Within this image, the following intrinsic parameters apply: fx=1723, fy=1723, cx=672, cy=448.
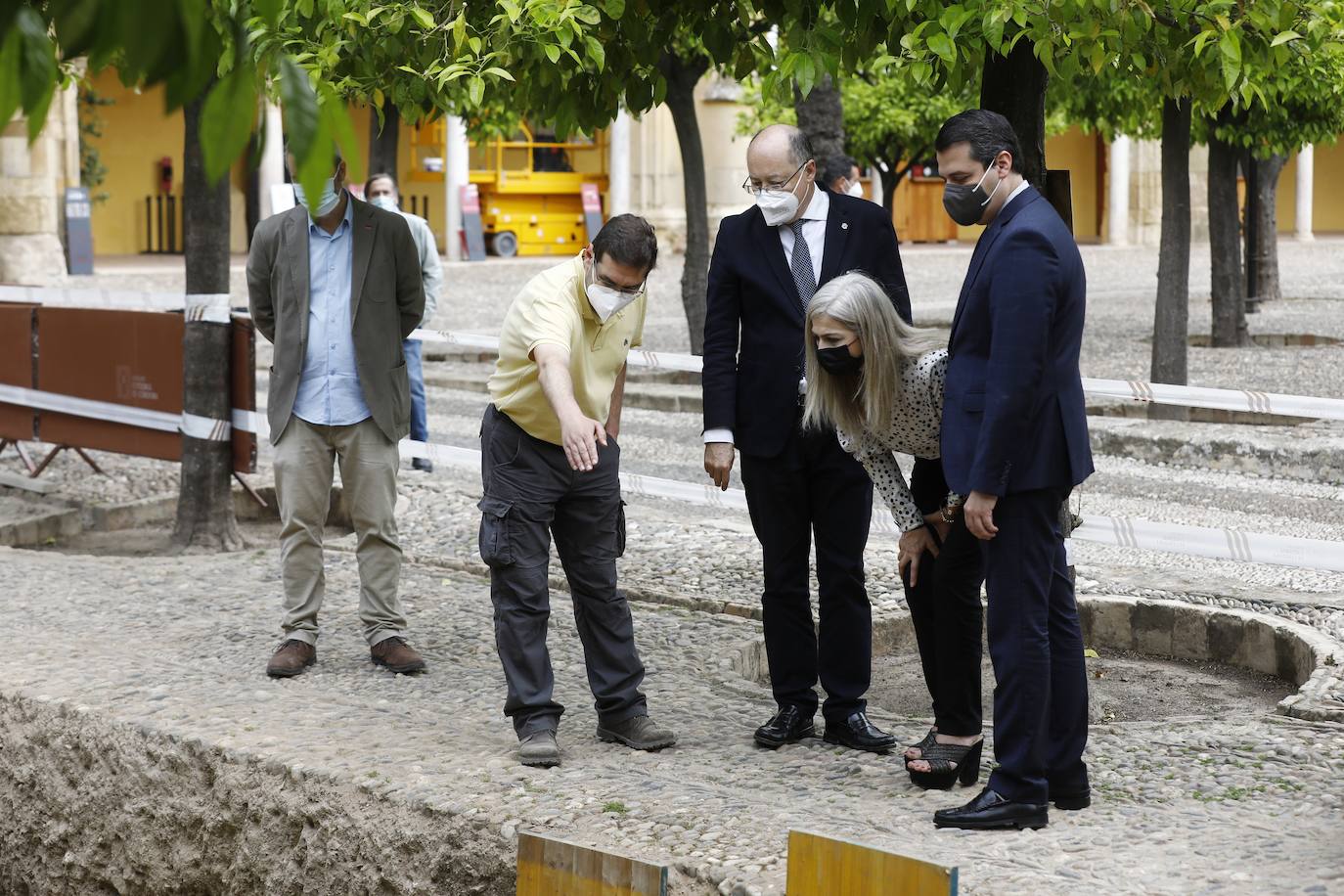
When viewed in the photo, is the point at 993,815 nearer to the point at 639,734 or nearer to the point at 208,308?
the point at 639,734

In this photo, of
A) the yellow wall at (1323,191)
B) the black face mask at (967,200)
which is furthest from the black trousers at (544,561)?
the yellow wall at (1323,191)

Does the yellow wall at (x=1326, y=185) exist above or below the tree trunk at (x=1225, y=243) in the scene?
above

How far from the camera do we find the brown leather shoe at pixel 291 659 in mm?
5570

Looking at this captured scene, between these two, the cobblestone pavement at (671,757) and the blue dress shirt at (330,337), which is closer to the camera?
the cobblestone pavement at (671,757)

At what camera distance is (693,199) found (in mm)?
13938

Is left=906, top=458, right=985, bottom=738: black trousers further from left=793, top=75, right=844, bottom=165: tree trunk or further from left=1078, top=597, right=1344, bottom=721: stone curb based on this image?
left=793, top=75, right=844, bottom=165: tree trunk

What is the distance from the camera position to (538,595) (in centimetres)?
476

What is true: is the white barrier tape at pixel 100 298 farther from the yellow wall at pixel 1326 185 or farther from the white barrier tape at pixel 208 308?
the yellow wall at pixel 1326 185

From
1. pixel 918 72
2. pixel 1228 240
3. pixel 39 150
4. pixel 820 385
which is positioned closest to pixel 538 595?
pixel 820 385

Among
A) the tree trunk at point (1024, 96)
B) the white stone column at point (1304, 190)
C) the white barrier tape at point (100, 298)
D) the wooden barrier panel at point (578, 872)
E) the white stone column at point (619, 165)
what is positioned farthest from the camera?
the white stone column at point (1304, 190)

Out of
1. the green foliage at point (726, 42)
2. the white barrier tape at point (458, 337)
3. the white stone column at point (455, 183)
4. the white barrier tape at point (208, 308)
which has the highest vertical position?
the white stone column at point (455, 183)

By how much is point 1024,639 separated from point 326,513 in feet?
8.75

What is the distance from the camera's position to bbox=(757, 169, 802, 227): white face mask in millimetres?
4688

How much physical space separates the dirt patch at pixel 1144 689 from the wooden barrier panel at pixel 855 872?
2114 millimetres
